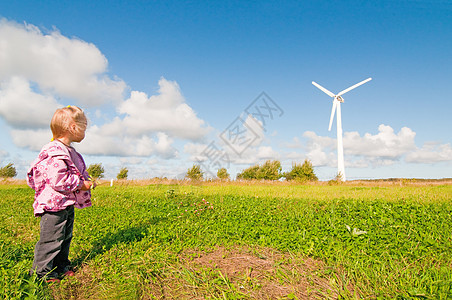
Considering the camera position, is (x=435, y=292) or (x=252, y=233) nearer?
(x=435, y=292)

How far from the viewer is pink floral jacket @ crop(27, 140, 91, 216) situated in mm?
3535

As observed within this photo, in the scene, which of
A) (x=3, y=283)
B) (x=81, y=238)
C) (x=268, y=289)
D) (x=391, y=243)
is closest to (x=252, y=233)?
(x=268, y=289)

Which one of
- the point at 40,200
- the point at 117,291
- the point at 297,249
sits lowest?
the point at 117,291

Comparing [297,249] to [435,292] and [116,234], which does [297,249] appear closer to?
[435,292]

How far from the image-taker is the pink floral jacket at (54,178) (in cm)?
354

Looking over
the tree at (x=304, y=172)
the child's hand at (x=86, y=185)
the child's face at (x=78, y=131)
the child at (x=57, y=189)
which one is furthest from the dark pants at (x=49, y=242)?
the tree at (x=304, y=172)

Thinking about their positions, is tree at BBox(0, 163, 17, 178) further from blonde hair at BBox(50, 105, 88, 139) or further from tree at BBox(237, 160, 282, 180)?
blonde hair at BBox(50, 105, 88, 139)

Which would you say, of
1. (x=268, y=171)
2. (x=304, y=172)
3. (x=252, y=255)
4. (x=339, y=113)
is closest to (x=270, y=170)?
(x=268, y=171)

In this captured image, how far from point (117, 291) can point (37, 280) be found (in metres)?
1.06

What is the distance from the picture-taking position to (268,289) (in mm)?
3447

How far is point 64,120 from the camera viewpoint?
12.6 ft

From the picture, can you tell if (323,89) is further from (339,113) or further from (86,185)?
(86,185)

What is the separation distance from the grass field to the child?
29cm

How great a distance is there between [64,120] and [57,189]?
3.21 feet
